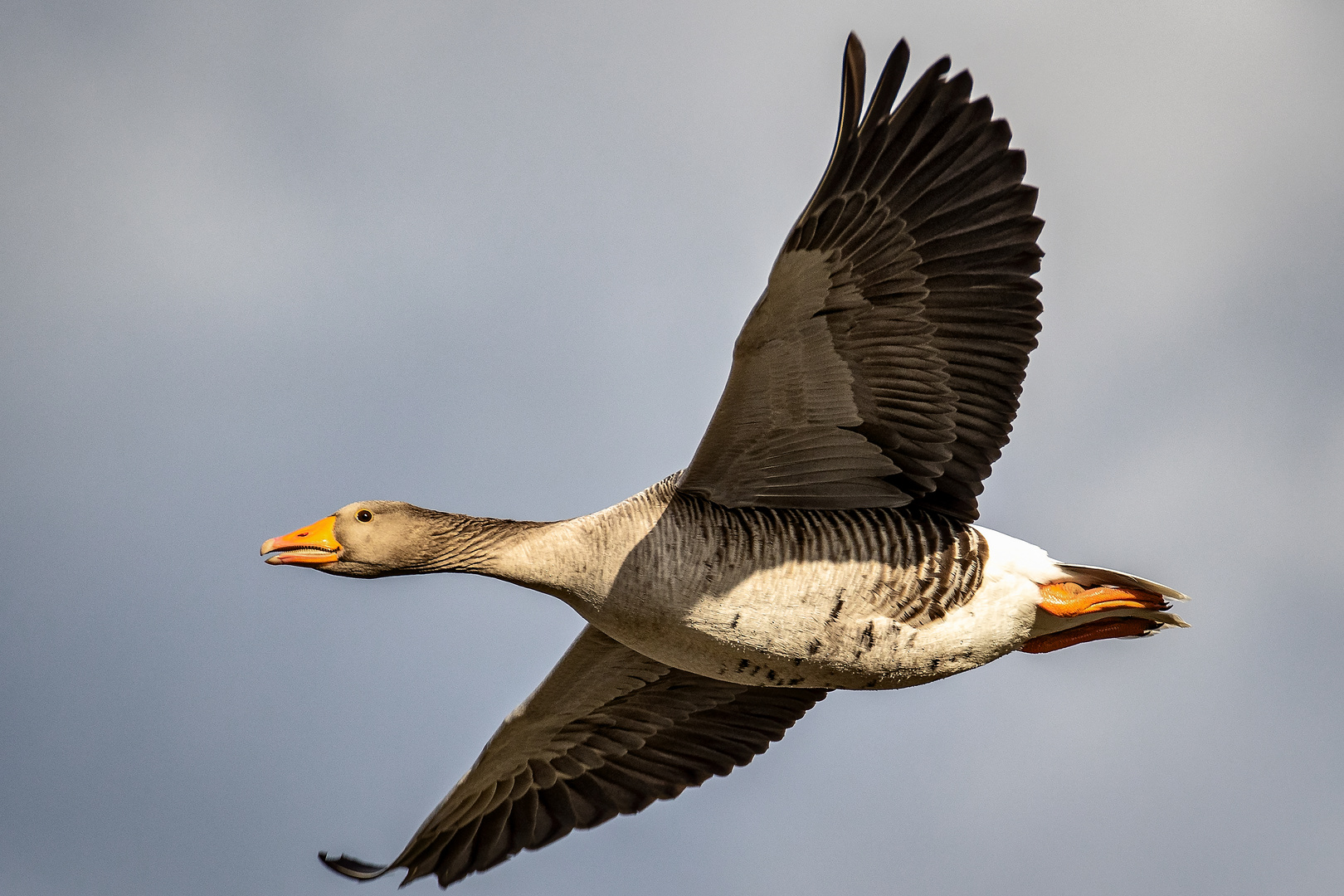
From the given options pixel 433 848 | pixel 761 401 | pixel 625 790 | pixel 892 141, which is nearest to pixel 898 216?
pixel 892 141

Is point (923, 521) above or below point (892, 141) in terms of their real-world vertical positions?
below

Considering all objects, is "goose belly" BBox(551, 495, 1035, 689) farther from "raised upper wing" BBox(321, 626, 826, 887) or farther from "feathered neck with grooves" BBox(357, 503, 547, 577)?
"raised upper wing" BBox(321, 626, 826, 887)

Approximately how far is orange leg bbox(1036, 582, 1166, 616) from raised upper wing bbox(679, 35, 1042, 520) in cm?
77

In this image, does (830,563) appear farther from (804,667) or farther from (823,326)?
(823,326)

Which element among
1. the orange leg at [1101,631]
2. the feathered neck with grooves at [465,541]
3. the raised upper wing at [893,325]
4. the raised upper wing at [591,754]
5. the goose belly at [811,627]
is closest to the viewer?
the raised upper wing at [893,325]

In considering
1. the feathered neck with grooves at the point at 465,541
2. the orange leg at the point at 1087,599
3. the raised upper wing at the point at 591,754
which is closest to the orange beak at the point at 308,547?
the feathered neck with grooves at the point at 465,541

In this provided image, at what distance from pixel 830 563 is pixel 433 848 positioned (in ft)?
14.8

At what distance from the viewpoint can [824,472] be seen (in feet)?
27.6

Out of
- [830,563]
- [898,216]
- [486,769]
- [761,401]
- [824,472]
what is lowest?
[486,769]

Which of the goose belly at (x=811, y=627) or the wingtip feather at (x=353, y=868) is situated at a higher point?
the goose belly at (x=811, y=627)

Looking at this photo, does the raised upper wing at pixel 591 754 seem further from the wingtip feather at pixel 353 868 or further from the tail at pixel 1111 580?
the tail at pixel 1111 580

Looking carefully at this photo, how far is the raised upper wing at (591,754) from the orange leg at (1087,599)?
2287 millimetres

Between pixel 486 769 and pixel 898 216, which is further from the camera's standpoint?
pixel 486 769

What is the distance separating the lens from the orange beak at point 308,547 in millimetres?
8359
